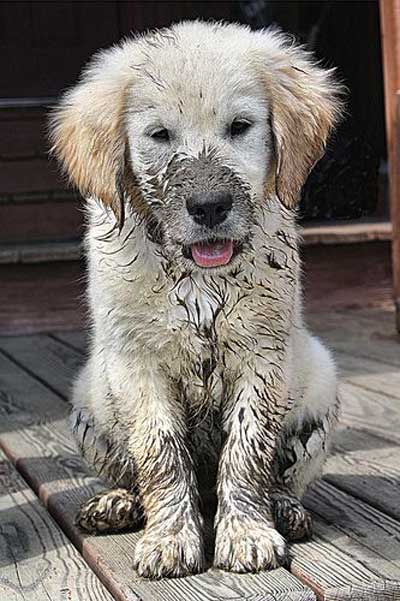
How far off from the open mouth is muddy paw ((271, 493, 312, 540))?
64cm

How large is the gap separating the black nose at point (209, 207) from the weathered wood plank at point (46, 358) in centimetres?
230

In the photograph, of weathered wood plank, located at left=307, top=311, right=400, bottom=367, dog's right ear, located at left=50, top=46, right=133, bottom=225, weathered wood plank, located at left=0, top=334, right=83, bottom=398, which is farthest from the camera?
weathered wood plank, located at left=307, top=311, right=400, bottom=367

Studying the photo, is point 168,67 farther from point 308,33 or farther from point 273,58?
point 308,33

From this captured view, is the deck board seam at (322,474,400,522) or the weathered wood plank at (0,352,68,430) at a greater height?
the deck board seam at (322,474,400,522)

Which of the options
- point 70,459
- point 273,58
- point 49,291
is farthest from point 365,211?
point 273,58

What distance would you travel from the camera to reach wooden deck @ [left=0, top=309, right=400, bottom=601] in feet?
8.99

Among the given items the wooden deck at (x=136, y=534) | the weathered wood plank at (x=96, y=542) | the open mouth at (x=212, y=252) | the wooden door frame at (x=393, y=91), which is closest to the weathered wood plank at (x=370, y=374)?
the wooden deck at (x=136, y=534)

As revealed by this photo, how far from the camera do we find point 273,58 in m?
2.93

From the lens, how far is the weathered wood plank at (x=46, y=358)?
524cm

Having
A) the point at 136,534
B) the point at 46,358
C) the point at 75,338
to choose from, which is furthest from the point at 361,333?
the point at 136,534

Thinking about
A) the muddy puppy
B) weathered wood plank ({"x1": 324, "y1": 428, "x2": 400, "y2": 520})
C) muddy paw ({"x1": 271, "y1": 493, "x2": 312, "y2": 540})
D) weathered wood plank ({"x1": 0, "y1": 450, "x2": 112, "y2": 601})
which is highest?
the muddy puppy

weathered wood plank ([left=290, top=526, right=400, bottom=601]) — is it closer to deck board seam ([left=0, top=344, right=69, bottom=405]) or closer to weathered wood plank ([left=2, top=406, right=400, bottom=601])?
weathered wood plank ([left=2, top=406, right=400, bottom=601])

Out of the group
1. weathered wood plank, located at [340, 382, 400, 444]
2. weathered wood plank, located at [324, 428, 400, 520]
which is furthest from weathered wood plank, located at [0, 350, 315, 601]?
weathered wood plank, located at [340, 382, 400, 444]

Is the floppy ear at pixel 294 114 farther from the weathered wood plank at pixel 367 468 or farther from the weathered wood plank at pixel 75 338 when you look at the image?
the weathered wood plank at pixel 75 338
